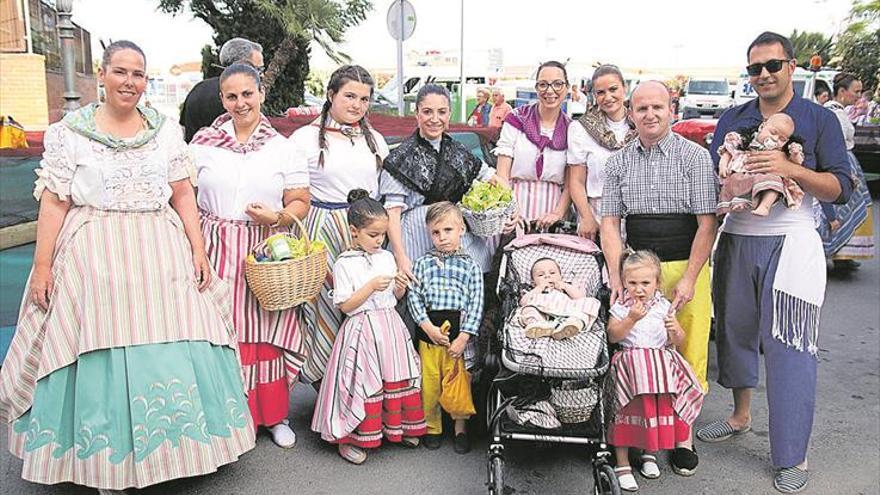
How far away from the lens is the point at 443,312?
4.10 meters

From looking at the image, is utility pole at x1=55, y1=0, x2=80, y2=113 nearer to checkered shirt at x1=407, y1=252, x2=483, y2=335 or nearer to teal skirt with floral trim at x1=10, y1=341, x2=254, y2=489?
teal skirt with floral trim at x1=10, y1=341, x2=254, y2=489

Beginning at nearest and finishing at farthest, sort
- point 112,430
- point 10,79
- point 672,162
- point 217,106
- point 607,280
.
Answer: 1. point 112,430
2. point 672,162
3. point 607,280
4. point 217,106
5. point 10,79

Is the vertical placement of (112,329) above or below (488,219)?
below

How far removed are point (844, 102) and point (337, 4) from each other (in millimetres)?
8065

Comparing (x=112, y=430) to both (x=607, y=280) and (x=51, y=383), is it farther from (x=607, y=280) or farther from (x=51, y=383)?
(x=607, y=280)

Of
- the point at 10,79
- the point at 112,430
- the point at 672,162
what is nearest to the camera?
the point at 112,430

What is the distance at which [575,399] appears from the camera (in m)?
3.55

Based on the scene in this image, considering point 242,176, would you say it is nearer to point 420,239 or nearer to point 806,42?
point 420,239

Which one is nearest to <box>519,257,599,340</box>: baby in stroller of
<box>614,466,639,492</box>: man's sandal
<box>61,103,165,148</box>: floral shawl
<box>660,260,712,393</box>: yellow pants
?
<box>660,260,712,393</box>: yellow pants

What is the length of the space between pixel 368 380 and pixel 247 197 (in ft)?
3.72

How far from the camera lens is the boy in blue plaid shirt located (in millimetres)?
4066

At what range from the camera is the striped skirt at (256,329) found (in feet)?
13.0

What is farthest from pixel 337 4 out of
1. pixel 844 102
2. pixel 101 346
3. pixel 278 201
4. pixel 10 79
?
pixel 101 346

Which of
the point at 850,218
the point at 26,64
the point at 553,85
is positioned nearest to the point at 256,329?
the point at 553,85
